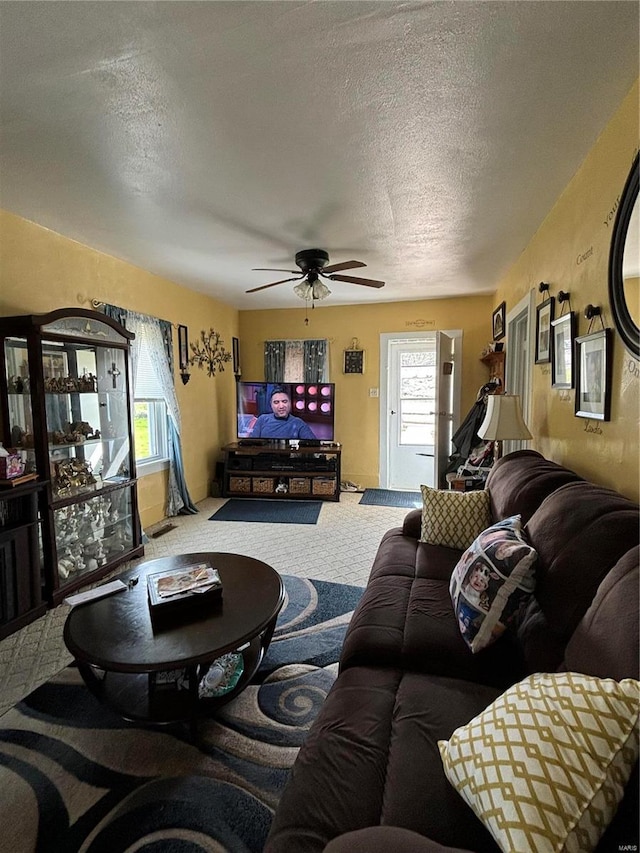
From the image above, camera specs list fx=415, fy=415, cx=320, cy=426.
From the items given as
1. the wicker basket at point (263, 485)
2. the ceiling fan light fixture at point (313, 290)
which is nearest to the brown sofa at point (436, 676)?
the ceiling fan light fixture at point (313, 290)

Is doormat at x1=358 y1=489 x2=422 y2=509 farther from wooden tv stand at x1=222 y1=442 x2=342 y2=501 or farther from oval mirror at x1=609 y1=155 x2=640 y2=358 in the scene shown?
oval mirror at x1=609 y1=155 x2=640 y2=358

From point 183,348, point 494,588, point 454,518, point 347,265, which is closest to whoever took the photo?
point 494,588

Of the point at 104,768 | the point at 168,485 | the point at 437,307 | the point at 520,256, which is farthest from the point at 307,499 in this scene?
the point at 104,768

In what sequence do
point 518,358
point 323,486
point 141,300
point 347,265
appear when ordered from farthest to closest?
1. point 323,486
2. point 141,300
3. point 518,358
4. point 347,265

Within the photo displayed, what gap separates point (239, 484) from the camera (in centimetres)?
522

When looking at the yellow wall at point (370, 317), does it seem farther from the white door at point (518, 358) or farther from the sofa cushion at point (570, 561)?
the sofa cushion at point (570, 561)

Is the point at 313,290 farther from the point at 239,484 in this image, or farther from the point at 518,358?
the point at 239,484

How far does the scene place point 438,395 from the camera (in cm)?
425

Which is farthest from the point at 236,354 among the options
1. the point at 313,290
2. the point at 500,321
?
the point at 500,321

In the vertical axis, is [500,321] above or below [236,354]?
above

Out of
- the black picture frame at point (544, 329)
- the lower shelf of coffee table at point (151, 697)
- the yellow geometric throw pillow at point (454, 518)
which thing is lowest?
the lower shelf of coffee table at point (151, 697)

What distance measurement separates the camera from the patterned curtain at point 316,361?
5.55 m

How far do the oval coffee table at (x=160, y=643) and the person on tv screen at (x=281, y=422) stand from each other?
3.37 metres

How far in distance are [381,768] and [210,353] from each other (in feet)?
15.4
